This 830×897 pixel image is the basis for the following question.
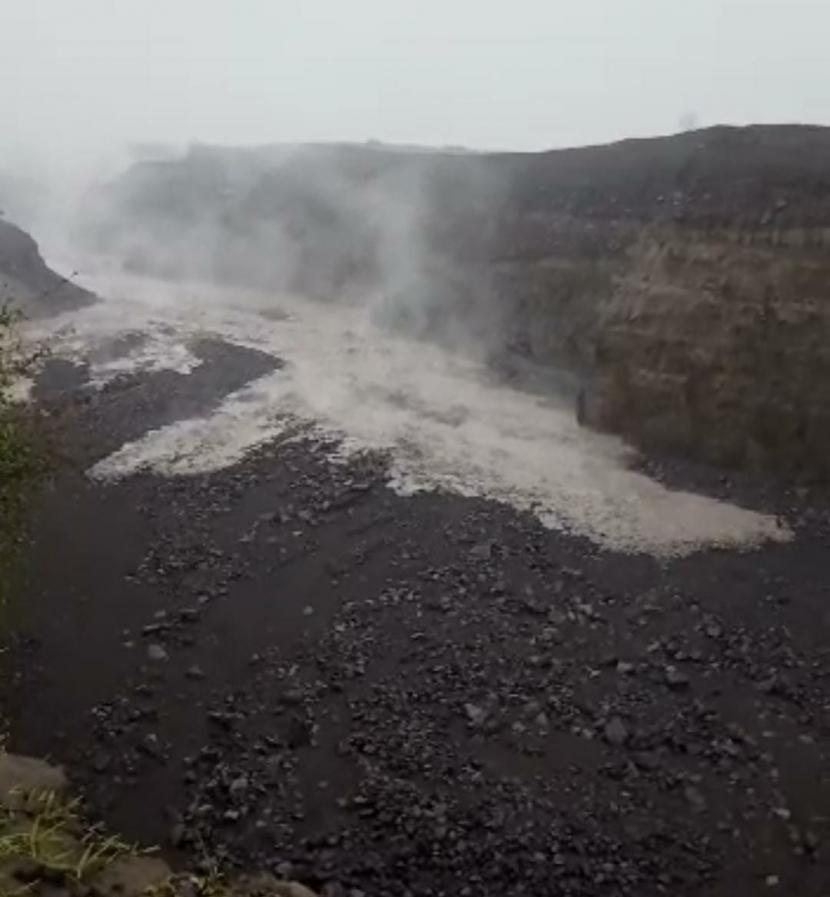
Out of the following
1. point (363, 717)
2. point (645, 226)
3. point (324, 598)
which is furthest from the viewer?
point (645, 226)

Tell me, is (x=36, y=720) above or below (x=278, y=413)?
below

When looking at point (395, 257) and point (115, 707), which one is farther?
point (395, 257)

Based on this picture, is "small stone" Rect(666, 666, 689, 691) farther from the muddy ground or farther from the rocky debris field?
the rocky debris field

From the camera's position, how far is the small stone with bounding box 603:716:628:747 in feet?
43.7

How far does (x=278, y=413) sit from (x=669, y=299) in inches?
371

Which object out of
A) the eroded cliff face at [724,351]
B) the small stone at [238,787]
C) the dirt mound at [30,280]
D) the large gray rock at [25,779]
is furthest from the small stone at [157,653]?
the dirt mound at [30,280]

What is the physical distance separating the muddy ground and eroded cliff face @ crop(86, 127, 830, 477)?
233 cm

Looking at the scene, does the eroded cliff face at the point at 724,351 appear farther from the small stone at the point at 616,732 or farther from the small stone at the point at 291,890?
the small stone at the point at 291,890

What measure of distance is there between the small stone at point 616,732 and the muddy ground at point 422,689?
0.19ft

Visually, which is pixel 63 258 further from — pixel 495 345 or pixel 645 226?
pixel 645 226

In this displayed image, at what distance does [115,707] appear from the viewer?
46.0ft

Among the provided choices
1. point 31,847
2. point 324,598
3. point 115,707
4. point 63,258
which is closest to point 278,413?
point 324,598

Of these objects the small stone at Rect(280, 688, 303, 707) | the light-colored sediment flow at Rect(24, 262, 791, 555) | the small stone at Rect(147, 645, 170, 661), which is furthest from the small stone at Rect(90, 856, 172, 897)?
the light-colored sediment flow at Rect(24, 262, 791, 555)

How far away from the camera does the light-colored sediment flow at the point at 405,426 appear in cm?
1925
